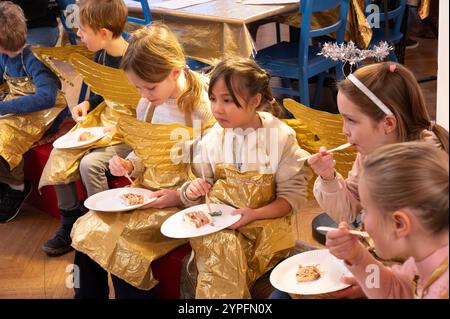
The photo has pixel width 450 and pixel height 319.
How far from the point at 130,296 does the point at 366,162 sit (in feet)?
4.11

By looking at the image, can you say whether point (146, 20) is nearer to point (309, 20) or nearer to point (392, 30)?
point (309, 20)

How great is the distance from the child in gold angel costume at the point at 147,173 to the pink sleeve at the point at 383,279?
3.10 feet

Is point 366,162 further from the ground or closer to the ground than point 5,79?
further from the ground

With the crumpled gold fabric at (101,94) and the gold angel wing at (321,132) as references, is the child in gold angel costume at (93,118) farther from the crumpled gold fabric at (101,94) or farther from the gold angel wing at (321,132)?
the gold angel wing at (321,132)

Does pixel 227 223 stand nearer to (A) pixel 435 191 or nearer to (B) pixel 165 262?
(B) pixel 165 262

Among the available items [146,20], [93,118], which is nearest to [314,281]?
[93,118]

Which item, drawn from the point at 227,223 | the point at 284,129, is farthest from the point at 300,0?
the point at 227,223

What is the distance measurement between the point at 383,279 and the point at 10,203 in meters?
2.32

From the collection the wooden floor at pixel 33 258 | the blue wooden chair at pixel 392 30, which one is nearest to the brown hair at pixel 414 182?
the wooden floor at pixel 33 258

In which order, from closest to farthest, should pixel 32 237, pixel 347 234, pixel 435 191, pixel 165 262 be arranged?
pixel 435 191 → pixel 347 234 → pixel 165 262 → pixel 32 237

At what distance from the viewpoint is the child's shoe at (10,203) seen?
3.38m

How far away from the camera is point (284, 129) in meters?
2.18

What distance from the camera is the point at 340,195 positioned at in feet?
6.38
